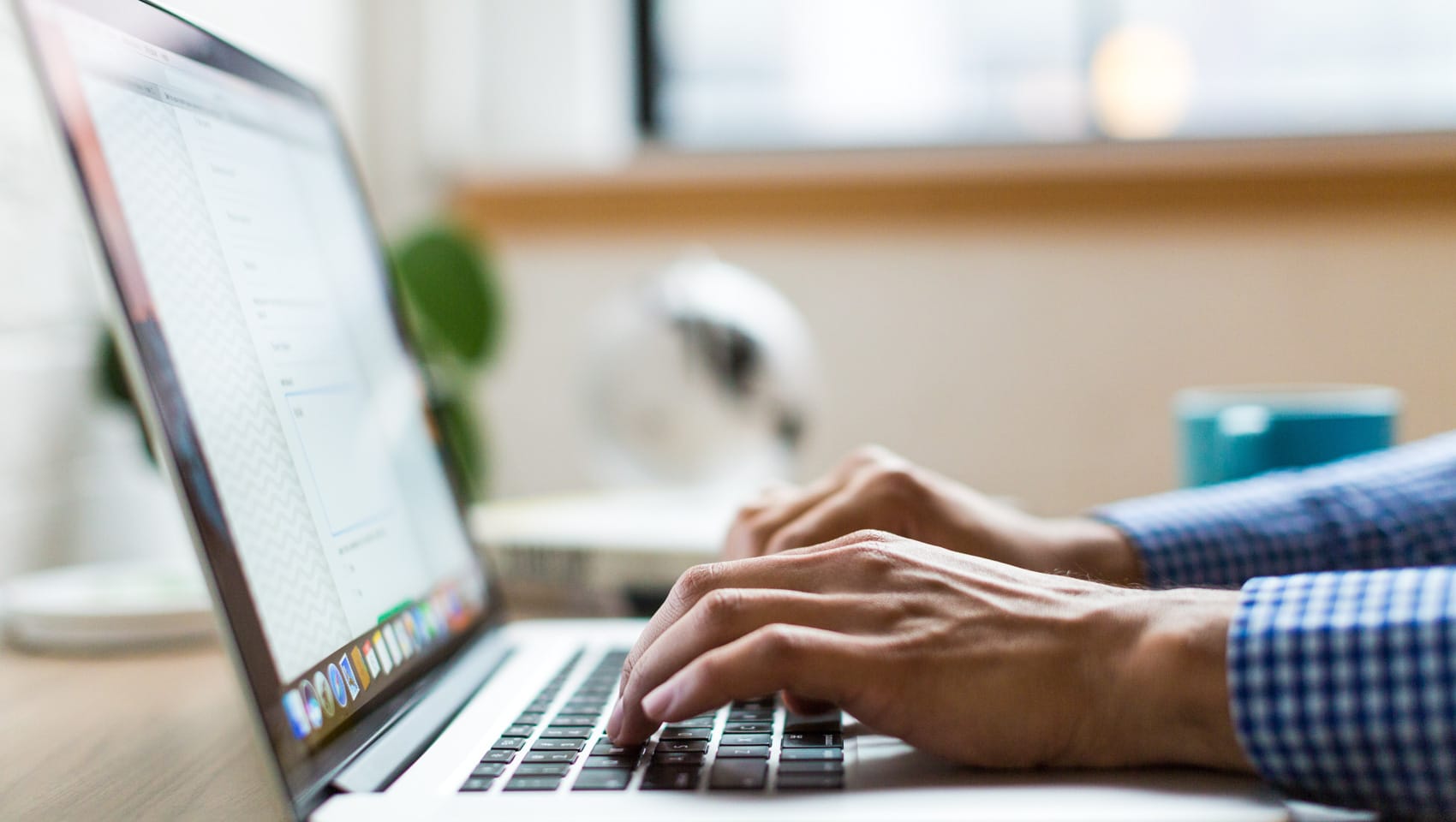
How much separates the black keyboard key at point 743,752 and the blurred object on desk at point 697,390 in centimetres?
67

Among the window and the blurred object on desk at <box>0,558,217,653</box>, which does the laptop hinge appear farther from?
the window

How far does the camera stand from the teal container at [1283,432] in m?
0.85

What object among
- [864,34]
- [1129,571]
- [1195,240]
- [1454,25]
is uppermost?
[864,34]

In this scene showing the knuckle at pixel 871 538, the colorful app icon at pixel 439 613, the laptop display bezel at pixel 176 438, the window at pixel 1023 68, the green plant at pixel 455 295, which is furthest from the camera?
the window at pixel 1023 68

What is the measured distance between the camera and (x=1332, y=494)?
2.33 ft

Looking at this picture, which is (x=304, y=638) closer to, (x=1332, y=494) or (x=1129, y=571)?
(x=1129, y=571)

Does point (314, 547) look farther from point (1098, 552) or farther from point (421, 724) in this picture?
point (1098, 552)

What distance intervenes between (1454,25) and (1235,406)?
1047mm

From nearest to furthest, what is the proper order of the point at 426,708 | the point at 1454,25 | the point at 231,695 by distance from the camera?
1. the point at 426,708
2. the point at 231,695
3. the point at 1454,25

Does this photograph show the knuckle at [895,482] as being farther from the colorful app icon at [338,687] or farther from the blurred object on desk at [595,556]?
the colorful app icon at [338,687]

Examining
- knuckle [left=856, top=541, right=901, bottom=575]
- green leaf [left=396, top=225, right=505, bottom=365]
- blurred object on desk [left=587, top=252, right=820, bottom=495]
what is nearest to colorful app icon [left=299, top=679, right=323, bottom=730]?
knuckle [left=856, top=541, right=901, bottom=575]

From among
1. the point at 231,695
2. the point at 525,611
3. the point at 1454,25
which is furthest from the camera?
the point at 1454,25

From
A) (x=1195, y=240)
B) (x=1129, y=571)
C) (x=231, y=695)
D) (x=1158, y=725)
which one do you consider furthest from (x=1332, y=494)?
(x=1195, y=240)

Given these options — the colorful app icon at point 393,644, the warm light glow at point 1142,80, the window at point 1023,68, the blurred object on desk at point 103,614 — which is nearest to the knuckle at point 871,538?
the colorful app icon at point 393,644
